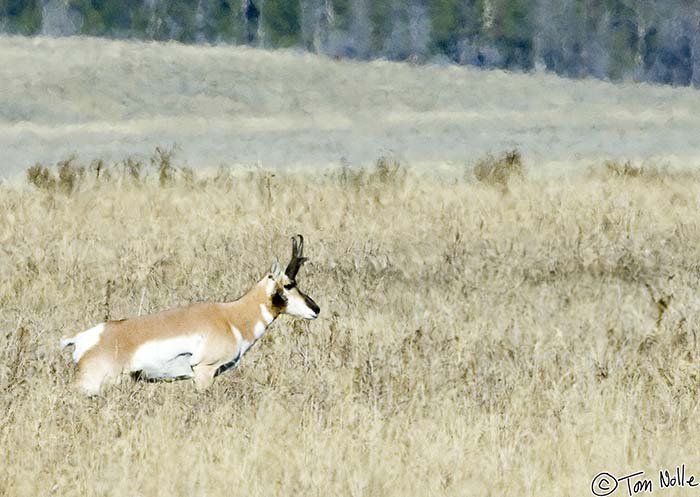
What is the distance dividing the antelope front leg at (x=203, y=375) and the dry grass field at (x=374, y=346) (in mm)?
103

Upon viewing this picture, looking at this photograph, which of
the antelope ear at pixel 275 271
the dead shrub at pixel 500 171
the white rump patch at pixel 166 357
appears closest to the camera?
the white rump patch at pixel 166 357

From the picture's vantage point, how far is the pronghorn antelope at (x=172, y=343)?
24.1 ft

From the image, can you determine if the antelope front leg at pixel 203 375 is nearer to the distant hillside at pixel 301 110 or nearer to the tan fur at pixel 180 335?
the tan fur at pixel 180 335

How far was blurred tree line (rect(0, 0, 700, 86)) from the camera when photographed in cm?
7969

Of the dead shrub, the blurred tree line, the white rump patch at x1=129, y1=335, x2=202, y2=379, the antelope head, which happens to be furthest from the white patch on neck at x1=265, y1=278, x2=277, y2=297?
the blurred tree line

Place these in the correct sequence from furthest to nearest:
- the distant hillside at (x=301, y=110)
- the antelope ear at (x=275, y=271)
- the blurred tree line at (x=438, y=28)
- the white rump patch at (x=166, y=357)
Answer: the blurred tree line at (x=438, y=28) < the distant hillside at (x=301, y=110) < the antelope ear at (x=275, y=271) < the white rump patch at (x=166, y=357)

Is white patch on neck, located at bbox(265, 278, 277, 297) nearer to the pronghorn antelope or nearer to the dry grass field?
the pronghorn antelope

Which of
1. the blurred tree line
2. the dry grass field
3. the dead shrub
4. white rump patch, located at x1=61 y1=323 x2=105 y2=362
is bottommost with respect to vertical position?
the blurred tree line

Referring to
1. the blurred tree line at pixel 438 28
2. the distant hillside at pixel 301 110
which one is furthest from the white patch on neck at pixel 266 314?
the blurred tree line at pixel 438 28

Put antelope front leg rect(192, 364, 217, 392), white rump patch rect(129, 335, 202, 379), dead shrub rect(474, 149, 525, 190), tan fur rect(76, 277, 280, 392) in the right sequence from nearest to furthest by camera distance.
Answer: tan fur rect(76, 277, 280, 392) → white rump patch rect(129, 335, 202, 379) → antelope front leg rect(192, 364, 217, 392) → dead shrub rect(474, 149, 525, 190)

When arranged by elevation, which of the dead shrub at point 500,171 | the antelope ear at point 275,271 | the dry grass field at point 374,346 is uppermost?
the antelope ear at point 275,271

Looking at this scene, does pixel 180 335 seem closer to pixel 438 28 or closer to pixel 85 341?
pixel 85 341

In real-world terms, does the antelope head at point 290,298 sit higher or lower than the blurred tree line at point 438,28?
higher

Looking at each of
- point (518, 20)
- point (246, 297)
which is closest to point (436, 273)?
point (246, 297)
